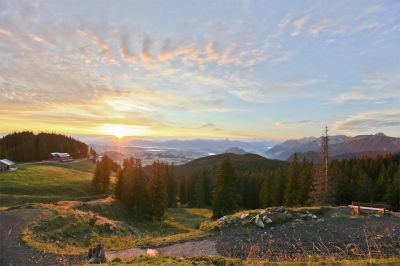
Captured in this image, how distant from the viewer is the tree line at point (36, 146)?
123438 millimetres

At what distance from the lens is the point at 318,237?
1827cm

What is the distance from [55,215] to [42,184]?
43.4 metres

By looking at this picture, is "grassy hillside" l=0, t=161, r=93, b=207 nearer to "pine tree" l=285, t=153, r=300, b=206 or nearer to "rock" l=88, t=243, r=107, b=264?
"pine tree" l=285, t=153, r=300, b=206

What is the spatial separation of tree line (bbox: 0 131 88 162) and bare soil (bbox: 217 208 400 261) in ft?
376

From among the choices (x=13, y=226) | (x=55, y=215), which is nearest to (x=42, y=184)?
(x=55, y=215)

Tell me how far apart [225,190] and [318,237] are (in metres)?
33.1

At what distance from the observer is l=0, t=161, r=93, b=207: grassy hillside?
2226 inches

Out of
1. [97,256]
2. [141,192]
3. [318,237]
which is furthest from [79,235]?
[141,192]

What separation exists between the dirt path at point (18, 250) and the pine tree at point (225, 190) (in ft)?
94.9

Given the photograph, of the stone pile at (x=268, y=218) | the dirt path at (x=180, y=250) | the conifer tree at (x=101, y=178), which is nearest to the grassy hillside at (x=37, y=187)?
the conifer tree at (x=101, y=178)

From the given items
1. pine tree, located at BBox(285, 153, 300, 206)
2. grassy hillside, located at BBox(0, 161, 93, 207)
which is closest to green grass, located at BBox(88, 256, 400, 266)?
pine tree, located at BBox(285, 153, 300, 206)

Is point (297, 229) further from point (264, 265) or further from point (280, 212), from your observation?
point (264, 265)

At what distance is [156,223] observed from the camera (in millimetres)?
53500

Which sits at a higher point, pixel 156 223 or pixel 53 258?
pixel 53 258
